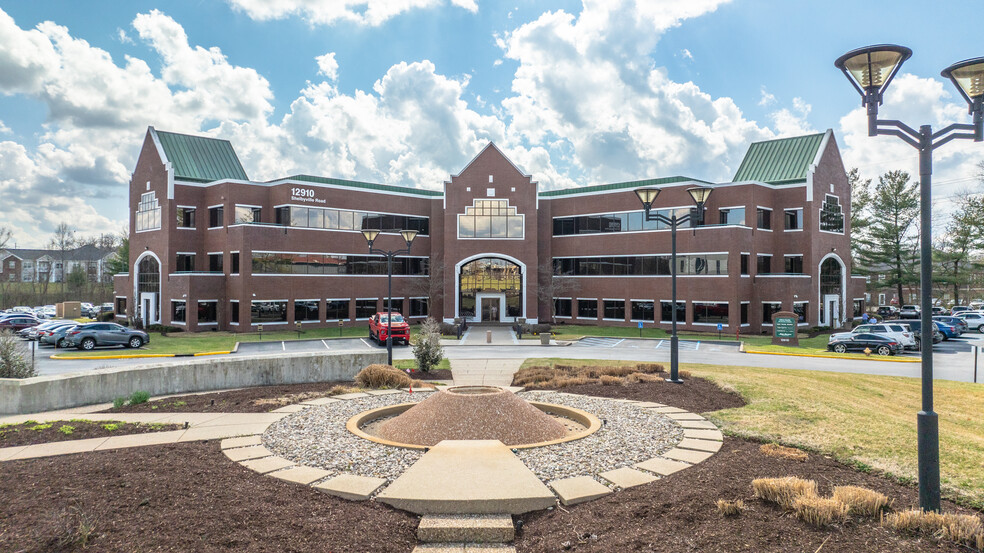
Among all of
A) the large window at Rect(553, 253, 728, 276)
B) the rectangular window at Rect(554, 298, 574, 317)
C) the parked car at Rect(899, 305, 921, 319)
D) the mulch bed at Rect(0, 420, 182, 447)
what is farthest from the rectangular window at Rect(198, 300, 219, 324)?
the parked car at Rect(899, 305, 921, 319)

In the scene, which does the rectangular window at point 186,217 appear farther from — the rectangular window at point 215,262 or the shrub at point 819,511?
the shrub at point 819,511

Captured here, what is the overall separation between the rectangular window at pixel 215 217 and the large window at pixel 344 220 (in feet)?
14.1

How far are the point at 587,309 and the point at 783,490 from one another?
42598 mm

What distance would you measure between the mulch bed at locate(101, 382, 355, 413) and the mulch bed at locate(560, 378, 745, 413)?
252 inches

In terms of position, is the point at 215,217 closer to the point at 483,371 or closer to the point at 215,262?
the point at 215,262

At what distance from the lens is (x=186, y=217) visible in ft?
146

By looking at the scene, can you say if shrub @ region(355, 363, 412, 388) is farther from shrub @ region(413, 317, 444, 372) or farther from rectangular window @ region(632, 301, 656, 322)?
rectangular window @ region(632, 301, 656, 322)

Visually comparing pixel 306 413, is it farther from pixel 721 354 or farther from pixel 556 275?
pixel 556 275

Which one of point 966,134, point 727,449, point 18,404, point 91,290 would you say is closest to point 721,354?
point 727,449

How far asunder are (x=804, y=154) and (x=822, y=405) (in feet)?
134

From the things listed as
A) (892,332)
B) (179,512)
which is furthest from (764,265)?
(179,512)

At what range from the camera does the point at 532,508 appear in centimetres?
641

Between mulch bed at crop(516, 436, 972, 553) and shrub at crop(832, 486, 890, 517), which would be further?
shrub at crop(832, 486, 890, 517)

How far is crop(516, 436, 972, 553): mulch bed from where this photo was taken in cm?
532
